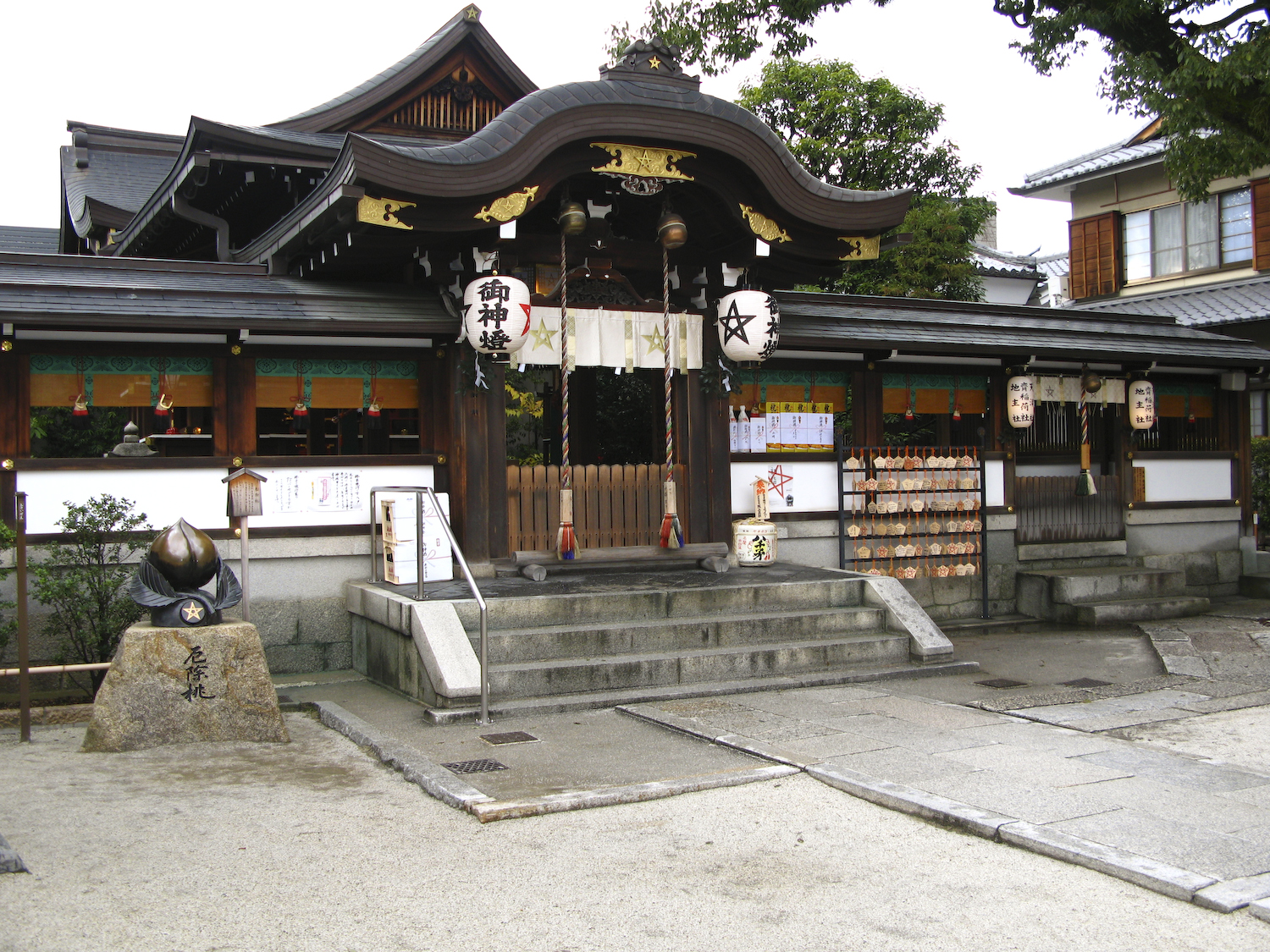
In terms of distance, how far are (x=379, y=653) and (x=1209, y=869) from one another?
7.03 metres

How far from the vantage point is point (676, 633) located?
31.5ft

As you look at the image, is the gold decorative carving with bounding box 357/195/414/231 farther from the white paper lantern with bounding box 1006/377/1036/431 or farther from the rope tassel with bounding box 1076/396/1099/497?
the rope tassel with bounding box 1076/396/1099/497

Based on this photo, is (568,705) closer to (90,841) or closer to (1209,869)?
(90,841)

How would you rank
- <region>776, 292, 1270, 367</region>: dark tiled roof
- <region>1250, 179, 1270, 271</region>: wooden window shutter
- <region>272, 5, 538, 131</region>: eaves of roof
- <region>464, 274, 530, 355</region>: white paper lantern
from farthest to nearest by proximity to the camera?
1. <region>1250, 179, 1270, 271</region>: wooden window shutter
2. <region>272, 5, 538, 131</region>: eaves of roof
3. <region>776, 292, 1270, 367</region>: dark tiled roof
4. <region>464, 274, 530, 355</region>: white paper lantern

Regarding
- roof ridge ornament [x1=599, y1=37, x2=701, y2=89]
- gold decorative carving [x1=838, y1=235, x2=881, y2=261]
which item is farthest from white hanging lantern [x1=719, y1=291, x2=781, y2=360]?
roof ridge ornament [x1=599, y1=37, x2=701, y2=89]

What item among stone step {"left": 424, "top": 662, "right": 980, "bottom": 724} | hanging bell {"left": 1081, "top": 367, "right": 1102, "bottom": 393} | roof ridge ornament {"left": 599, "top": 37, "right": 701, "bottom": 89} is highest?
roof ridge ornament {"left": 599, "top": 37, "right": 701, "bottom": 89}

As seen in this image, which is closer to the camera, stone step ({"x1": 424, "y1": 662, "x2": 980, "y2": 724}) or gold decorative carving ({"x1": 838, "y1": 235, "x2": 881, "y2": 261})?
stone step ({"x1": 424, "y1": 662, "x2": 980, "y2": 724})

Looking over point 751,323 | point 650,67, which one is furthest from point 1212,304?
point 650,67

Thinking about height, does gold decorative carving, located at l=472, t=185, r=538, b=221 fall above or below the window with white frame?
below

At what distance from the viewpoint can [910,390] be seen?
44.7ft

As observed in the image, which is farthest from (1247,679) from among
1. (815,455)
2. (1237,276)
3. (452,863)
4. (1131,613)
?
(1237,276)

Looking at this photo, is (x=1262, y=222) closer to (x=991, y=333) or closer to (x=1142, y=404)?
(x=1142, y=404)

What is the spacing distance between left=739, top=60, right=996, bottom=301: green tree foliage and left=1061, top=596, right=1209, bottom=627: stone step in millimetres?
9511

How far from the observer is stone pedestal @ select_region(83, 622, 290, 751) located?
7.45 m
